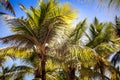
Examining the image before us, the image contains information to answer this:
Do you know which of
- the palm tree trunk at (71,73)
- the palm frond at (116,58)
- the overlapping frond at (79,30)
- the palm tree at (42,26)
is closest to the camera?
the palm tree at (42,26)

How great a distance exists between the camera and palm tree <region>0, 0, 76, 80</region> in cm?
1112

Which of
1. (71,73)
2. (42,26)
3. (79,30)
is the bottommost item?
(71,73)

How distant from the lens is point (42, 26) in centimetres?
1153

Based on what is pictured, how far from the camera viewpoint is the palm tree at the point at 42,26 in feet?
36.5

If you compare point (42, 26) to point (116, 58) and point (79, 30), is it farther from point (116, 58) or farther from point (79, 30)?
point (116, 58)

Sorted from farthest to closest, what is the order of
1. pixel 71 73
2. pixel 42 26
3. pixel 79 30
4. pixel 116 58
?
pixel 116 58, pixel 79 30, pixel 71 73, pixel 42 26

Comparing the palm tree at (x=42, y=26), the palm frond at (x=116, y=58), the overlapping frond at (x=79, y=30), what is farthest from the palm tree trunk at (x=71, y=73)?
the palm frond at (x=116, y=58)

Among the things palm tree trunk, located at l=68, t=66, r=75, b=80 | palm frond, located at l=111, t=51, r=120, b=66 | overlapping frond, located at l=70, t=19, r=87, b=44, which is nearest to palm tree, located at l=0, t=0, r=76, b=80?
palm tree trunk, located at l=68, t=66, r=75, b=80

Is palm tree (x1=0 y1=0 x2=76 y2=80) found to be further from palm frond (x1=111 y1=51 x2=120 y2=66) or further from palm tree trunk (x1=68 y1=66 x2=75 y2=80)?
palm frond (x1=111 y1=51 x2=120 y2=66)

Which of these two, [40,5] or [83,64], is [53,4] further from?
[83,64]

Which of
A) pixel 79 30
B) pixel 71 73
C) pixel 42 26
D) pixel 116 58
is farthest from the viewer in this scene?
pixel 116 58

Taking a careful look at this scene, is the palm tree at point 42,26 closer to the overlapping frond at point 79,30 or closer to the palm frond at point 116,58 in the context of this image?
the overlapping frond at point 79,30

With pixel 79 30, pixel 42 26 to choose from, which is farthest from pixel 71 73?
pixel 42 26

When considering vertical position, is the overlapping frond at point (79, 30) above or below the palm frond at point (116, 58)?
above
